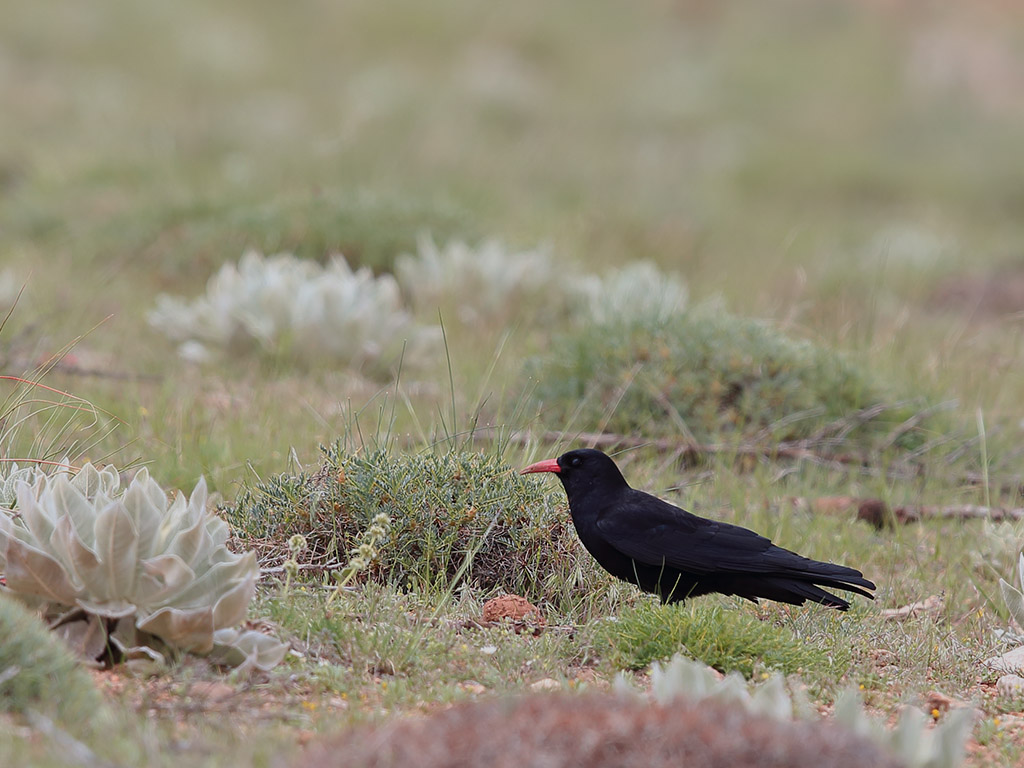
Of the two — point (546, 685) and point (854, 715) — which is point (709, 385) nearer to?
point (546, 685)

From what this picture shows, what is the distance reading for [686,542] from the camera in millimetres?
3652

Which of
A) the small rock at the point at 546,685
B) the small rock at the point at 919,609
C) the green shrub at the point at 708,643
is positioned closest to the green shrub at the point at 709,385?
the small rock at the point at 919,609

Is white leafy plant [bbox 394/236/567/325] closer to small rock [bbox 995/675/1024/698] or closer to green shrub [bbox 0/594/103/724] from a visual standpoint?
small rock [bbox 995/675/1024/698]

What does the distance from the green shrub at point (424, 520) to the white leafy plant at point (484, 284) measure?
3.28 m

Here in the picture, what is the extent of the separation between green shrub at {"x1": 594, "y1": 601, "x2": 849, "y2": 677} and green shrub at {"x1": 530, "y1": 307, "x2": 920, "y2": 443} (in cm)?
203

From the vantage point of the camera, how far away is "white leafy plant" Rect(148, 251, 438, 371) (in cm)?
609

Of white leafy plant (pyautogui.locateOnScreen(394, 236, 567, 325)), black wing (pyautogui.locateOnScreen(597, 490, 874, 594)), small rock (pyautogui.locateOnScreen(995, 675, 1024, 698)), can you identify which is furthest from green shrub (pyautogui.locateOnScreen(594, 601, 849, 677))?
white leafy plant (pyautogui.locateOnScreen(394, 236, 567, 325))

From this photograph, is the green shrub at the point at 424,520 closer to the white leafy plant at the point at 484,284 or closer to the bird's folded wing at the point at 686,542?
the bird's folded wing at the point at 686,542

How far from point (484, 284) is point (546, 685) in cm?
446

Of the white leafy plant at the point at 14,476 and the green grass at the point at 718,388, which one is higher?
the white leafy plant at the point at 14,476

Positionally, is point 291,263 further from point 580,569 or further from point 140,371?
point 580,569

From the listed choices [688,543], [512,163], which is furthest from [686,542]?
[512,163]

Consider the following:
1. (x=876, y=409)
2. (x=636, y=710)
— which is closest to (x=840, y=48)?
(x=876, y=409)

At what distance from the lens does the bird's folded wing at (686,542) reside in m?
3.56
